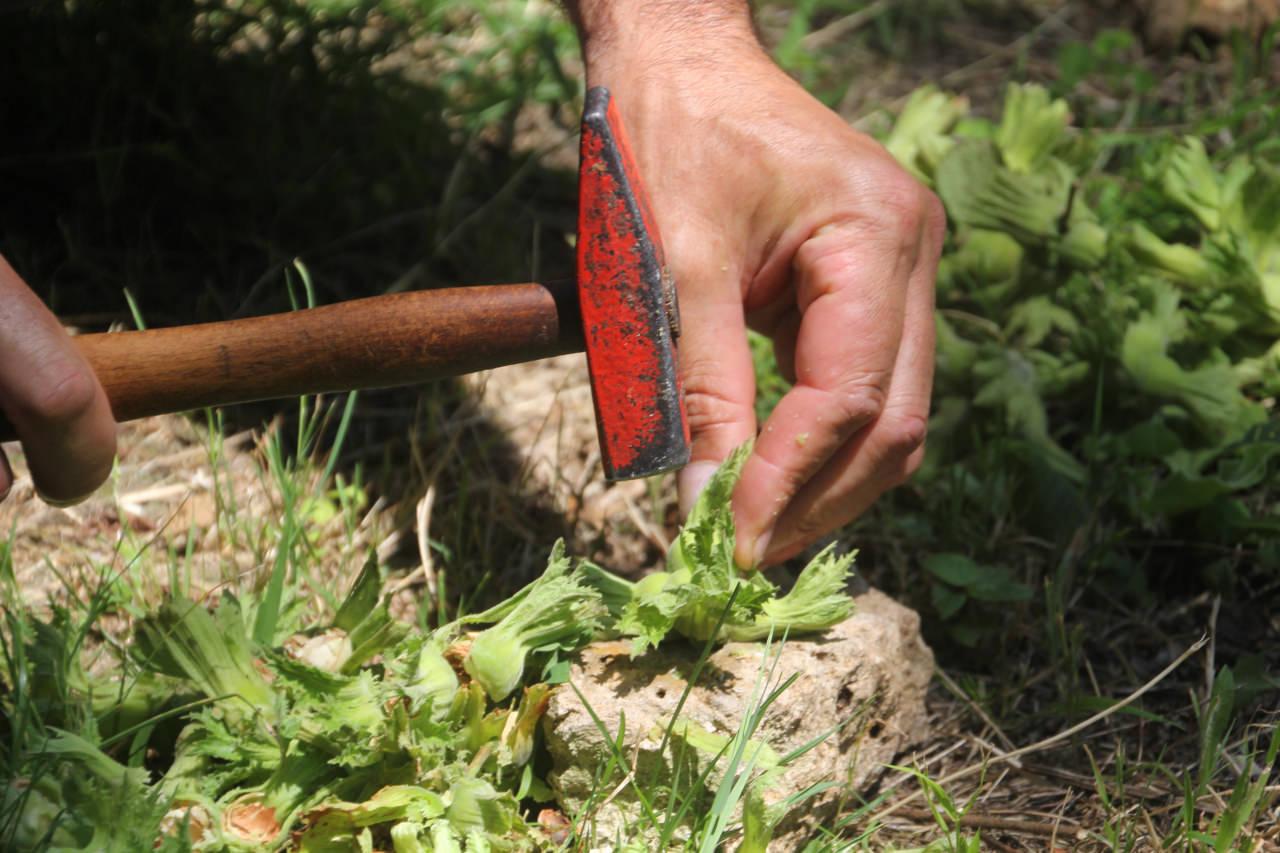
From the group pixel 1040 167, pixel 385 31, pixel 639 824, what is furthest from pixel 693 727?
pixel 385 31

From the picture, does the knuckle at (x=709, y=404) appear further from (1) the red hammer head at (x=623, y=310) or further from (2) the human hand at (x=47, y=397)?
(2) the human hand at (x=47, y=397)

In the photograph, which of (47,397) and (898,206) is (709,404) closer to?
(898,206)

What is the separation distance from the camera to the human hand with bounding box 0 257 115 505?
167cm

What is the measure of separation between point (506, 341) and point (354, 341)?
239mm

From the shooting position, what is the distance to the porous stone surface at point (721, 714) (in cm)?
183

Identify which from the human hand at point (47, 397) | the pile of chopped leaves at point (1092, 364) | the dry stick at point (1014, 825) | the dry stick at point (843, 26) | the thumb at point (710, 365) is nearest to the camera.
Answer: the human hand at point (47, 397)

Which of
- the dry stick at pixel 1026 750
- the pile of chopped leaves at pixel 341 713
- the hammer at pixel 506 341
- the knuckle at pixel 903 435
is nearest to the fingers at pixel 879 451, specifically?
the knuckle at pixel 903 435

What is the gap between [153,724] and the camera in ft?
6.29

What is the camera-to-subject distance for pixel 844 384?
2.01 m

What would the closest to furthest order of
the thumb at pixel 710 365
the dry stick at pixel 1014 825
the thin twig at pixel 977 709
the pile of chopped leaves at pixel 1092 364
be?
the dry stick at pixel 1014 825 < the thumb at pixel 710 365 < the thin twig at pixel 977 709 < the pile of chopped leaves at pixel 1092 364

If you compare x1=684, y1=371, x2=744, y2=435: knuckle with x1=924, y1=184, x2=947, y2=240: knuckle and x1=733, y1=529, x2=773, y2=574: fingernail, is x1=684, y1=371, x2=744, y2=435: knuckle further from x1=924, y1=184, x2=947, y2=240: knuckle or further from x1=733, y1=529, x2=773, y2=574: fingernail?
x1=924, y1=184, x2=947, y2=240: knuckle

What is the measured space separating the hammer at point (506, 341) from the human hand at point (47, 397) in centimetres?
8

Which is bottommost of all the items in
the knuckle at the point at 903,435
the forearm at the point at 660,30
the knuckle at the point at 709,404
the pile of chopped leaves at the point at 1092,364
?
the pile of chopped leaves at the point at 1092,364

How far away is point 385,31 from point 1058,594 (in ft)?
8.03
